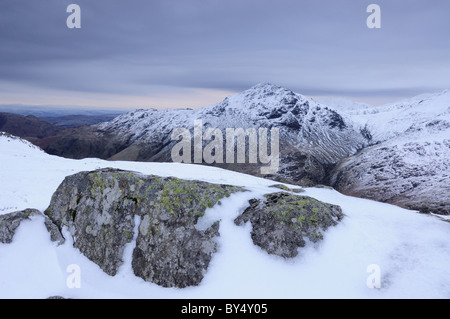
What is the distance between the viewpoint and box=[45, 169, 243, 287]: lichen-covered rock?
10.6 metres

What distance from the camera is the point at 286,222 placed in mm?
10758

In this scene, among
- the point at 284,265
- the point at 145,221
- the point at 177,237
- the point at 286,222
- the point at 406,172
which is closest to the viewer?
the point at 284,265

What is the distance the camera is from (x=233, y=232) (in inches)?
434

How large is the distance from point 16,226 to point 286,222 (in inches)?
538

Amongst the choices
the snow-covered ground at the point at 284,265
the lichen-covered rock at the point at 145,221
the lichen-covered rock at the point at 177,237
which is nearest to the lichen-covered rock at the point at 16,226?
the snow-covered ground at the point at 284,265

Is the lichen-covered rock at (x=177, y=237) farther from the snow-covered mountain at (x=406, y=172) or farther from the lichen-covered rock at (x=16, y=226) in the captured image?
the snow-covered mountain at (x=406, y=172)

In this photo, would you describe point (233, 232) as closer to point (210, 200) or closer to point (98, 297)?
point (210, 200)

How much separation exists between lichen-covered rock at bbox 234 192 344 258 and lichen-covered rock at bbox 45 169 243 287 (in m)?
1.74

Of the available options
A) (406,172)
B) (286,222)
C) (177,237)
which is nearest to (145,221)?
(177,237)

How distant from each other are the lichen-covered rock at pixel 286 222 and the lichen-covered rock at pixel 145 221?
1.74 metres

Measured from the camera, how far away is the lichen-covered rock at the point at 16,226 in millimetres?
12847

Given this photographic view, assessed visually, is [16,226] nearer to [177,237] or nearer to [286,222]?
[177,237]

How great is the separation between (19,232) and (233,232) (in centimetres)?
1111
